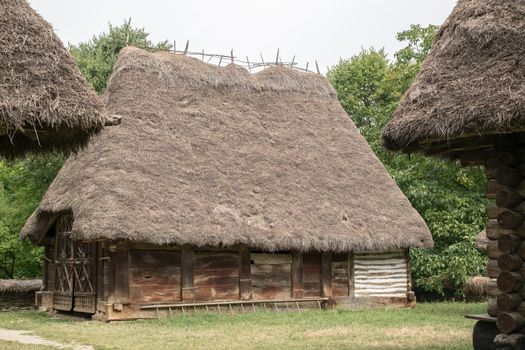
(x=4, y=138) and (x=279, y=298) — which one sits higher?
(x=4, y=138)

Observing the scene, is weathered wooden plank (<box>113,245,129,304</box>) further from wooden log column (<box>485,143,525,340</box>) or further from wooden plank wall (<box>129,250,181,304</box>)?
wooden log column (<box>485,143,525,340</box>)

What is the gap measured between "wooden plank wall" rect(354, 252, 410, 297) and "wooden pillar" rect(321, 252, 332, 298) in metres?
0.89

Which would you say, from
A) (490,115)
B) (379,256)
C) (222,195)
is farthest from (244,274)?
(490,115)

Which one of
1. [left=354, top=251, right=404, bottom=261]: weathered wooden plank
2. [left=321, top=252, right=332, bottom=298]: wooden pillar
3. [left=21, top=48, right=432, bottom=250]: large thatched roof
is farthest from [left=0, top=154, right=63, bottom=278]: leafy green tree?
[left=354, top=251, right=404, bottom=261]: weathered wooden plank

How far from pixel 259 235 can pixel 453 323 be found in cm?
521

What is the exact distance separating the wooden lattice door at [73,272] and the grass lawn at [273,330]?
64cm

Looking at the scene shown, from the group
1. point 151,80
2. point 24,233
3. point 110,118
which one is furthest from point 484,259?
point 110,118

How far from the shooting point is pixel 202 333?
15.2 meters

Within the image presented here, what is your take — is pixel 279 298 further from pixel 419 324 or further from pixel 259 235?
pixel 419 324

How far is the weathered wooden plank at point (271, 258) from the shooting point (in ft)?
67.4

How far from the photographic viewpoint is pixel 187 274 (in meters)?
19.3

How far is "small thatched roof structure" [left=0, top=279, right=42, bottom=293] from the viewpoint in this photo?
23219mm

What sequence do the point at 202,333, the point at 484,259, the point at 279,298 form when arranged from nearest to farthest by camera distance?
1. the point at 202,333
2. the point at 279,298
3. the point at 484,259

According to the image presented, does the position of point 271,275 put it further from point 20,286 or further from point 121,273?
point 20,286
